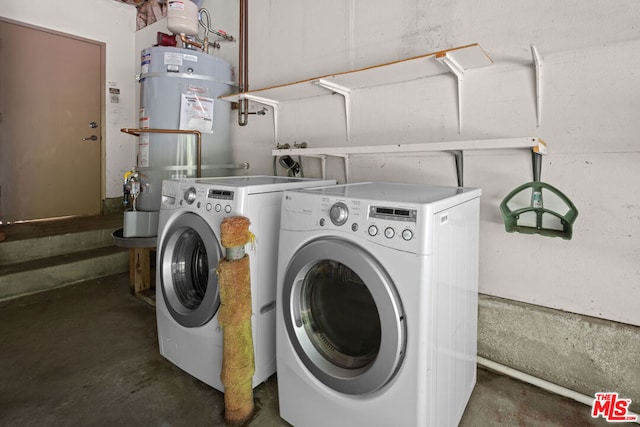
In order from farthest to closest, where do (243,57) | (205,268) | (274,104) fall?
1. (243,57)
2. (274,104)
3. (205,268)

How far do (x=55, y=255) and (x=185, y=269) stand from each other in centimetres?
195

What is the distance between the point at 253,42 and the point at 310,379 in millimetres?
2525

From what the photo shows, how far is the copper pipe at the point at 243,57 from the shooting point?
2689mm

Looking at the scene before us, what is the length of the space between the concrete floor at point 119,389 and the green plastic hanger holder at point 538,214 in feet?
2.51

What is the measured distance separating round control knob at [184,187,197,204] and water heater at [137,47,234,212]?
32.5 inches

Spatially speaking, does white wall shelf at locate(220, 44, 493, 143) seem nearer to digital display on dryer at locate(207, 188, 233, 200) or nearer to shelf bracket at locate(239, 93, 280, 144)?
shelf bracket at locate(239, 93, 280, 144)

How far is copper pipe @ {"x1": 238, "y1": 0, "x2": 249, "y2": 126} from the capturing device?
8.82 ft

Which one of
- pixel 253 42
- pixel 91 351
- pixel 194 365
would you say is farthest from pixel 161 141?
pixel 194 365

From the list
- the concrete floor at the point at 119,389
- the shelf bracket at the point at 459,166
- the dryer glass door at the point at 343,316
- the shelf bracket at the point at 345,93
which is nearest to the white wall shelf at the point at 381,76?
the shelf bracket at the point at 345,93

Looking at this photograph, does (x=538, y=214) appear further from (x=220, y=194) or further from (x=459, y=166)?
(x=220, y=194)

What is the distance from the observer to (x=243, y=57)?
8.98ft

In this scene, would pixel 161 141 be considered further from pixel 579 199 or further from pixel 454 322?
pixel 579 199

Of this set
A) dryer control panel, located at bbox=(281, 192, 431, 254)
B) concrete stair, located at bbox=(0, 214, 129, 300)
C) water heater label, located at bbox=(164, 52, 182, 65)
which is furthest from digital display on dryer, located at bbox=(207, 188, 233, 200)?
concrete stair, located at bbox=(0, 214, 129, 300)

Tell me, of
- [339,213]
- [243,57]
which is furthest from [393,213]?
[243,57]
